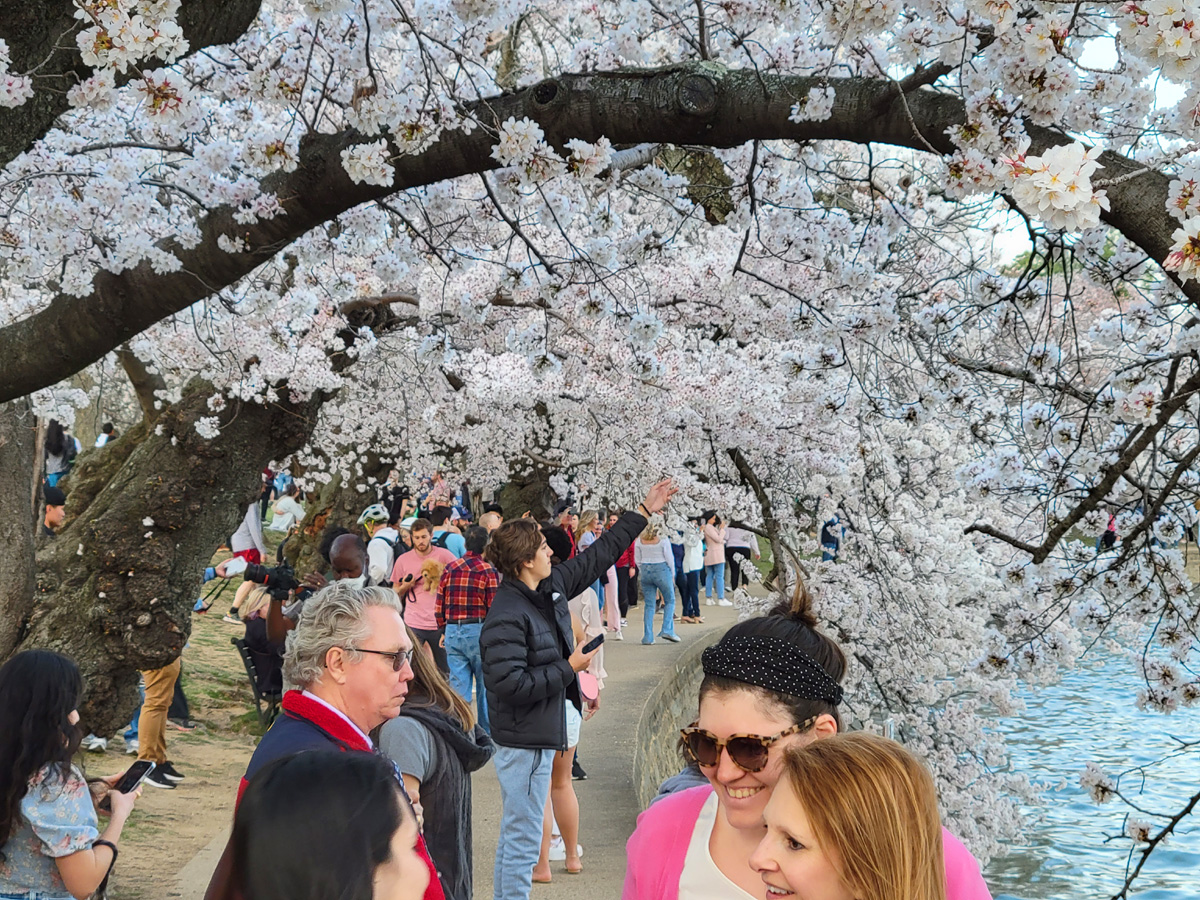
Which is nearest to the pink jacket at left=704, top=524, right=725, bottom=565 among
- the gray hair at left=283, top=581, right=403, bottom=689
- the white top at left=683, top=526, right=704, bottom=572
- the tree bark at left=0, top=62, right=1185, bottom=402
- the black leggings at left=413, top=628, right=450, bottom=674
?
the white top at left=683, top=526, right=704, bottom=572

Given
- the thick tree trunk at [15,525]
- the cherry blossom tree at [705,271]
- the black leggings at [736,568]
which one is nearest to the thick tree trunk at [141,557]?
the cherry blossom tree at [705,271]

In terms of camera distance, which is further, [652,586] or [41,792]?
[652,586]

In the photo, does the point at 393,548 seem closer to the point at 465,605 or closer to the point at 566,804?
the point at 465,605

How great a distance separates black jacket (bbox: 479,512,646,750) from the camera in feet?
15.0

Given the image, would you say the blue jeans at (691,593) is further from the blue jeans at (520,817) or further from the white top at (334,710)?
the white top at (334,710)

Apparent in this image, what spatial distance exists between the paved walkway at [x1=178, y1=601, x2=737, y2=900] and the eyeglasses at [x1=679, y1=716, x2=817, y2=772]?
338 centimetres

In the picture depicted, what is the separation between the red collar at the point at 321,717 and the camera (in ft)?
8.73

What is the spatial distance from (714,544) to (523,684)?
42.6ft

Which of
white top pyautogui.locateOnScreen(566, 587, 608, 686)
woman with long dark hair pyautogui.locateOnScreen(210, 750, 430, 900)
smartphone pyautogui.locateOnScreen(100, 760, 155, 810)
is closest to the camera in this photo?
woman with long dark hair pyautogui.locateOnScreen(210, 750, 430, 900)

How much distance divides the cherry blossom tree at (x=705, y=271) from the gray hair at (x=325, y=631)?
4.09 feet

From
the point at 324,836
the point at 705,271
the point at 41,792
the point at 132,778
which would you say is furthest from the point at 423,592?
the point at 324,836

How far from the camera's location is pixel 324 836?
1583 mm

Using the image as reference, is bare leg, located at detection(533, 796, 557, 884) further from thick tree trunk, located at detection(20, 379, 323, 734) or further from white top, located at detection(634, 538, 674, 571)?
white top, located at detection(634, 538, 674, 571)

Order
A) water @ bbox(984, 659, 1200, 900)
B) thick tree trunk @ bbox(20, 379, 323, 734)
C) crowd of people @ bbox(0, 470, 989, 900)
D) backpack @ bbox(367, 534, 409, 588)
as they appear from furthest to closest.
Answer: backpack @ bbox(367, 534, 409, 588) → water @ bbox(984, 659, 1200, 900) → thick tree trunk @ bbox(20, 379, 323, 734) → crowd of people @ bbox(0, 470, 989, 900)
